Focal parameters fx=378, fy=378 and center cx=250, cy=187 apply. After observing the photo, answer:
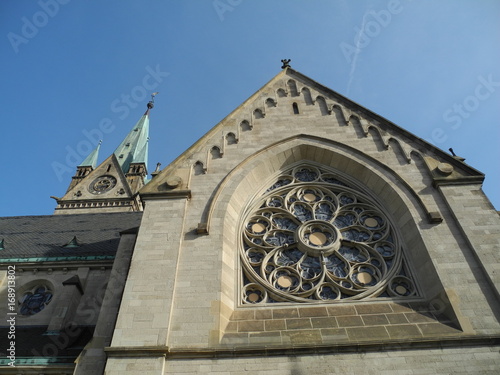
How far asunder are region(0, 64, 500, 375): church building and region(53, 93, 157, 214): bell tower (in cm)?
1462

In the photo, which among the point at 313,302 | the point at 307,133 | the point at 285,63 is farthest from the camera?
the point at 285,63

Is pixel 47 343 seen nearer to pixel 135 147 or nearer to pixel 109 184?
pixel 109 184

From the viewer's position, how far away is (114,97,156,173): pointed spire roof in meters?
35.3

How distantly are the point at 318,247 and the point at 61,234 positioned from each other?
10.9m

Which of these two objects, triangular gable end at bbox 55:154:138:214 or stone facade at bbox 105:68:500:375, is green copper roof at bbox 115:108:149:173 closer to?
triangular gable end at bbox 55:154:138:214

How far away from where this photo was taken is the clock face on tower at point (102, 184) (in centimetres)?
2954

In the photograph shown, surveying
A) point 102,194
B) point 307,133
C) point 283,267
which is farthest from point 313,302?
point 102,194

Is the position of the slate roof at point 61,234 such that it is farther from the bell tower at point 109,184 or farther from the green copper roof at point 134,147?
the green copper roof at point 134,147

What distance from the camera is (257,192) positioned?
34.0ft

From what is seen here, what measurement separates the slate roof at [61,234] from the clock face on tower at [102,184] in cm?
1155

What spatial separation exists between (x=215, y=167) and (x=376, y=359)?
610cm

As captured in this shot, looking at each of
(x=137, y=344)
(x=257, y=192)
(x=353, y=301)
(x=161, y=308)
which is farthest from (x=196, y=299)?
(x=257, y=192)

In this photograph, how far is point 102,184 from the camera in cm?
3022

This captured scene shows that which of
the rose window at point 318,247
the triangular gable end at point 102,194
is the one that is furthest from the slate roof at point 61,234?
the triangular gable end at point 102,194
